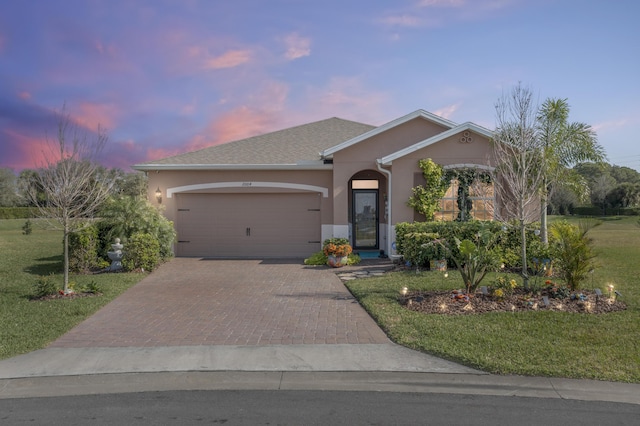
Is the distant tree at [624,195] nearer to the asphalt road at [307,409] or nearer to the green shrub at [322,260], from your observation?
the green shrub at [322,260]

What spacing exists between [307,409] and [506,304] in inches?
195

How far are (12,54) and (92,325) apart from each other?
433 inches

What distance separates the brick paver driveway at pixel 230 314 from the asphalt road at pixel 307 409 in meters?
1.63

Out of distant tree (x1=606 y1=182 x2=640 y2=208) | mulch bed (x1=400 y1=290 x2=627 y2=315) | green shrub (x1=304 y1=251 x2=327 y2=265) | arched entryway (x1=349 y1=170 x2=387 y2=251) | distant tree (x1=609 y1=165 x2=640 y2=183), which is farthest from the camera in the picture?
distant tree (x1=609 y1=165 x2=640 y2=183)

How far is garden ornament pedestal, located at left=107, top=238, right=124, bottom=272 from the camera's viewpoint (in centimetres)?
1233

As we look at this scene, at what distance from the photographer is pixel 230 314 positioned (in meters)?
7.84

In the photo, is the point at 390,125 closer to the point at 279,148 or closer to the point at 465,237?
the point at 279,148

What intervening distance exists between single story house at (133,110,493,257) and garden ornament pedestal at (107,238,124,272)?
10.5 feet

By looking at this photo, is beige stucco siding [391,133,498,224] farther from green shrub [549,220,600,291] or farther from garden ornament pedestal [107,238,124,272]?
garden ornament pedestal [107,238,124,272]

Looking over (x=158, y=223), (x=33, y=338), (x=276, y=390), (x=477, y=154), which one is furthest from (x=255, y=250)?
(x=276, y=390)

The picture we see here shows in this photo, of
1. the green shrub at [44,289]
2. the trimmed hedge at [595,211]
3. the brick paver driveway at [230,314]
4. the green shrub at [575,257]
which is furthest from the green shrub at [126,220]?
the trimmed hedge at [595,211]

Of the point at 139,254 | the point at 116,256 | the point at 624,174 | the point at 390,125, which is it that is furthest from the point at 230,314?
the point at 624,174

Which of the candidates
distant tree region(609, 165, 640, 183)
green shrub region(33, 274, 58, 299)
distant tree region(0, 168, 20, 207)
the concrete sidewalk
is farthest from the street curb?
distant tree region(609, 165, 640, 183)

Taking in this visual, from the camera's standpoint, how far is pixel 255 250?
15.7 meters
